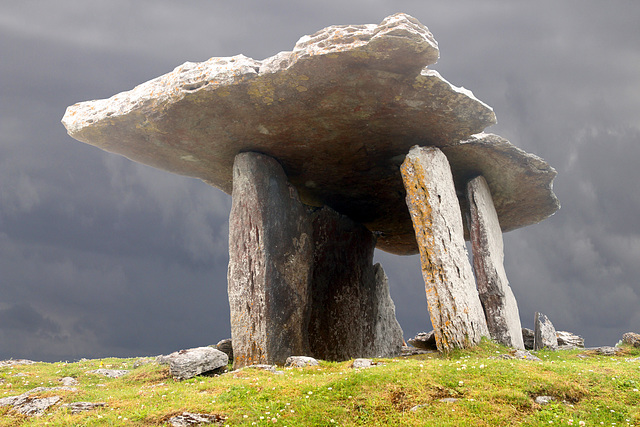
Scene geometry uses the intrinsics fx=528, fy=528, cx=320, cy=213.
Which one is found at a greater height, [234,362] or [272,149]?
[272,149]

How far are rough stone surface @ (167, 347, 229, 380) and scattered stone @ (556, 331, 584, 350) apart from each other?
1428 centimetres

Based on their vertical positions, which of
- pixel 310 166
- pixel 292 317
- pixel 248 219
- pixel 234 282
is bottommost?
pixel 292 317

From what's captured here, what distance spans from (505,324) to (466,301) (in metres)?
2.42

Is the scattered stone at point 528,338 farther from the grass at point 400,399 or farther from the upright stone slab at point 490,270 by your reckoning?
the grass at point 400,399

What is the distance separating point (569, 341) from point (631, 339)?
14.7 ft

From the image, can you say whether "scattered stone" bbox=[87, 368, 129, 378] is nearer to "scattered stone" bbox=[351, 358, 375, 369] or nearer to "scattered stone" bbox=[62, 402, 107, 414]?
"scattered stone" bbox=[62, 402, 107, 414]

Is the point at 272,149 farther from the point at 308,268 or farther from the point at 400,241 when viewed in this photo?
the point at 400,241

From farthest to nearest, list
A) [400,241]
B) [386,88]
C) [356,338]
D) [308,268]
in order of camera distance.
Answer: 1. [400,241]
2. [356,338]
3. [308,268]
4. [386,88]

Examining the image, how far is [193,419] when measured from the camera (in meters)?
8.09

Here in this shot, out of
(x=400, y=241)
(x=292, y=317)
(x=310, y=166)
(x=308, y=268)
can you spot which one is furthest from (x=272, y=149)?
(x=400, y=241)

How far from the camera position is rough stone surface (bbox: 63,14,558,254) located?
1190cm

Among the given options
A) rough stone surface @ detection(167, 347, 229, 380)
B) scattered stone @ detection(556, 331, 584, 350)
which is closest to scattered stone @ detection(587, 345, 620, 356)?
scattered stone @ detection(556, 331, 584, 350)

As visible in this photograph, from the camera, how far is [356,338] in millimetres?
20281

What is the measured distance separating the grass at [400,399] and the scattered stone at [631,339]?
25.4 feet
